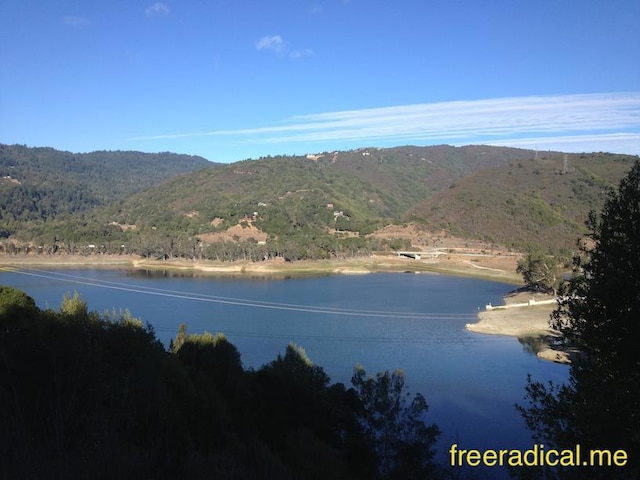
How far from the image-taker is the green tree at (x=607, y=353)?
4.87 meters

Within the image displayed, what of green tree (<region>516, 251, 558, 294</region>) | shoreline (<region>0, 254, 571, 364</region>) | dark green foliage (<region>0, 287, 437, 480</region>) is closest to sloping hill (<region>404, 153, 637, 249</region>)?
shoreline (<region>0, 254, 571, 364</region>)

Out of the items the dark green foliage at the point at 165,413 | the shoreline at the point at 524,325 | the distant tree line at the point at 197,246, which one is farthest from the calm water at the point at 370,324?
the distant tree line at the point at 197,246

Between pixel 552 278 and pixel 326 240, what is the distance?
37.0 meters

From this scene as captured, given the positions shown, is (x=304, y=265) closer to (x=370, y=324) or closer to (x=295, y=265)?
(x=295, y=265)

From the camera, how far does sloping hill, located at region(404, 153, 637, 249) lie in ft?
241

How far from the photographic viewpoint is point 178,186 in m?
118

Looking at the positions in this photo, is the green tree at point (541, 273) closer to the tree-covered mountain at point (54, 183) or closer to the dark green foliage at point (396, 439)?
the dark green foliage at point (396, 439)

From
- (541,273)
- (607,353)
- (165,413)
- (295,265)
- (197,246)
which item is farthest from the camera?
(197,246)

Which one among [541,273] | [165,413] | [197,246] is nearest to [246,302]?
[541,273]

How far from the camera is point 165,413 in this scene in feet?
18.2

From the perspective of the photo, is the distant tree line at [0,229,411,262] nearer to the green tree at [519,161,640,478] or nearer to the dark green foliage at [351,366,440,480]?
the dark green foliage at [351,366,440,480]

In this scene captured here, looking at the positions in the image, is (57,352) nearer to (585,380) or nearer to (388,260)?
(585,380)

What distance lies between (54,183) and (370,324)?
12190cm

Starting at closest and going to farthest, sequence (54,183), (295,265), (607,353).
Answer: (607,353), (295,265), (54,183)
